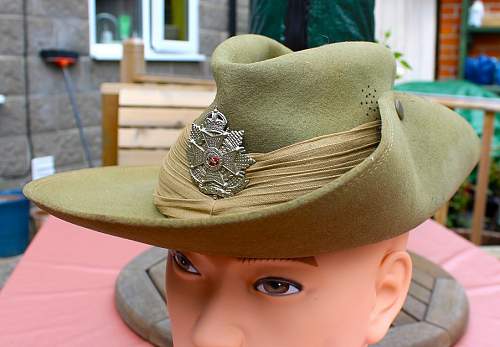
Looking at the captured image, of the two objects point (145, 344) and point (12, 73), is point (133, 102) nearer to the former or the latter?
point (145, 344)

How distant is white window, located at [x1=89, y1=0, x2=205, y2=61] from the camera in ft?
15.4

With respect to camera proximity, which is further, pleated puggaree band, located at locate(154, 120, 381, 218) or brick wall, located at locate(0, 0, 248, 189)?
brick wall, located at locate(0, 0, 248, 189)

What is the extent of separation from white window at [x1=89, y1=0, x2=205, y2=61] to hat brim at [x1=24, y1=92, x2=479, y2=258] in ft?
→ 11.8

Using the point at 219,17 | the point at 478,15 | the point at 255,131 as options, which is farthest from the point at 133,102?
the point at 478,15

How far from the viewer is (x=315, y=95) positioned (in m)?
1.00

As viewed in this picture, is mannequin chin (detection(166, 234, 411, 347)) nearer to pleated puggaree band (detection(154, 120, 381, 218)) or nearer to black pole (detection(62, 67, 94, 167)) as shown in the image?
pleated puggaree band (detection(154, 120, 381, 218))

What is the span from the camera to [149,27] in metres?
5.14

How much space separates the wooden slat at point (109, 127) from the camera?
9.04 ft

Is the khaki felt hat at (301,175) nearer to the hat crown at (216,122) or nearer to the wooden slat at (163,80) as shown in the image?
the hat crown at (216,122)

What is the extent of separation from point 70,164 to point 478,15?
14.8 ft

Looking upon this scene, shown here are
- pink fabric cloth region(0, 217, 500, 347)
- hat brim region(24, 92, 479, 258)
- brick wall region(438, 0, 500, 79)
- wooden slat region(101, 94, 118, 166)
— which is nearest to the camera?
hat brim region(24, 92, 479, 258)

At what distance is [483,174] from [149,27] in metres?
3.11

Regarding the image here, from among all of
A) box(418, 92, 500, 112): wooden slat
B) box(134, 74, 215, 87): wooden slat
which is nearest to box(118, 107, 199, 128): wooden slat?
box(134, 74, 215, 87): wooden slat

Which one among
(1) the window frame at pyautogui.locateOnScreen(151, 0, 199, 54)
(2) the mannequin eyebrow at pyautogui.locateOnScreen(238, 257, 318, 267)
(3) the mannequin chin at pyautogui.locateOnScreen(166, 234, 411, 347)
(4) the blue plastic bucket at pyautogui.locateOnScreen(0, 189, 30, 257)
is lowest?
(4) the blue plastic bucket at pyautogui.locateOnScreen(0, 189, 30, 257)
